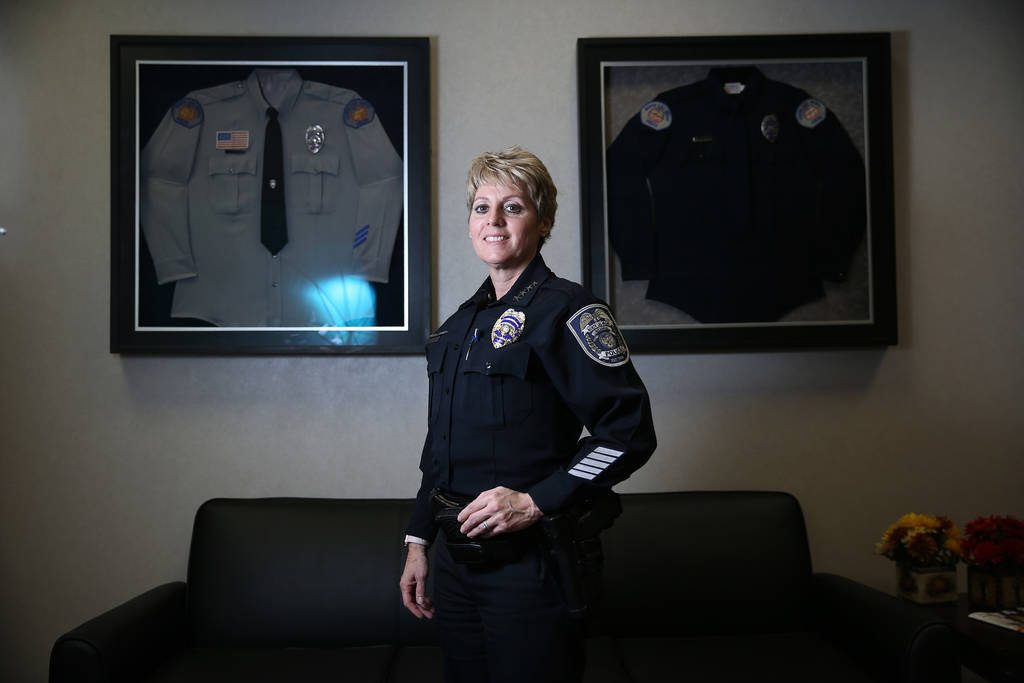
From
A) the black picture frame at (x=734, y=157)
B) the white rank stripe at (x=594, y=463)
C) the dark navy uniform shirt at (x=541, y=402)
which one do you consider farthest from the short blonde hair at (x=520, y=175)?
the black picture frame at (x=734, y=157)

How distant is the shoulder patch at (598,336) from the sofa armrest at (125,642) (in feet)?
4.72

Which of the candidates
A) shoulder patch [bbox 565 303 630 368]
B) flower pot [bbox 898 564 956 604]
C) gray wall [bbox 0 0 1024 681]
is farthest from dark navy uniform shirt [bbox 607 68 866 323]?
shoulder patch [bbox 565 303 630 368]

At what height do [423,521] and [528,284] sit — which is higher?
[528,284]

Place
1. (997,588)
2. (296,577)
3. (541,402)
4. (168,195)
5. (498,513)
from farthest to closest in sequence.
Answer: (168,195)
(296,577)
(997,588)
(541,402)
(498,513)

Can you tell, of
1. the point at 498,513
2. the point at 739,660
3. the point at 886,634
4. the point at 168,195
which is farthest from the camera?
the point at 168,195

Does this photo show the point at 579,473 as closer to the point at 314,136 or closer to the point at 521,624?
the point at 521,624

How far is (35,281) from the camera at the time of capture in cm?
242

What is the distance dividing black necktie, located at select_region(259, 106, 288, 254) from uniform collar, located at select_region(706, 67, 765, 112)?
4.95 ft

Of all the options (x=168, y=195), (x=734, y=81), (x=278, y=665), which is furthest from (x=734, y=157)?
(x=278, y=665)

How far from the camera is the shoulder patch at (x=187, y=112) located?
7.89 ft

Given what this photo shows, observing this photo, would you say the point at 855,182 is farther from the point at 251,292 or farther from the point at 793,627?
the point at 251,292

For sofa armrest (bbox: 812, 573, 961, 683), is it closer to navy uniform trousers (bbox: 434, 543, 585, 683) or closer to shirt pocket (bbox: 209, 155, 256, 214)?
navy uniform trousers (bbox: 434, 543, 585, 683)

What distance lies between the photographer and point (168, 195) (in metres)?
2.40

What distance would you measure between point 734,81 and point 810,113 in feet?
0.94
